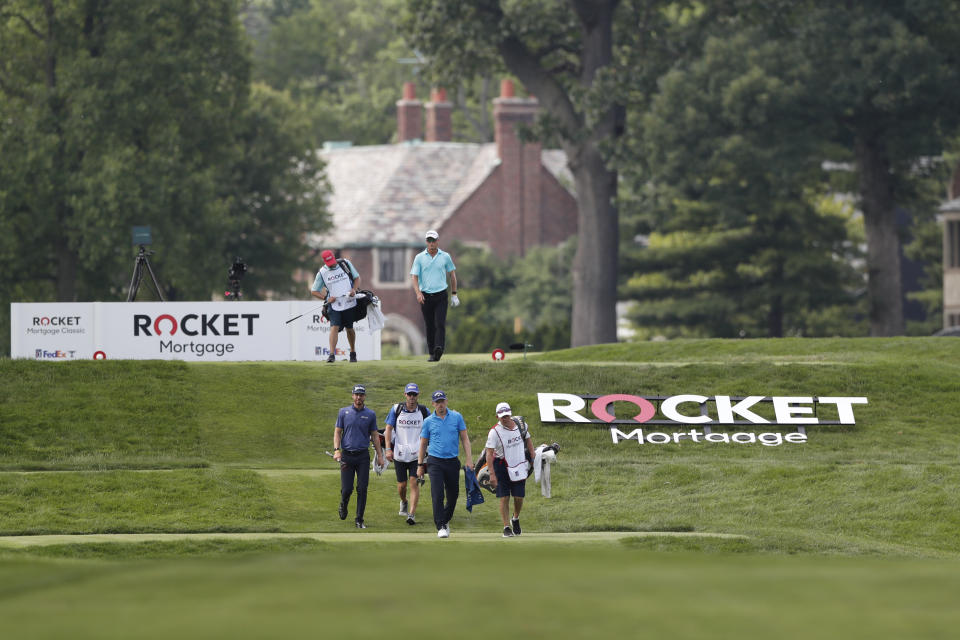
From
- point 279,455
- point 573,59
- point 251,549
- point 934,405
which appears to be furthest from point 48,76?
point 251,549

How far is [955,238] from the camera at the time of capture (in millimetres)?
64500

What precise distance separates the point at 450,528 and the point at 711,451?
706 cm

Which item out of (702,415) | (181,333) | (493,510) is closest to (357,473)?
(493,510)

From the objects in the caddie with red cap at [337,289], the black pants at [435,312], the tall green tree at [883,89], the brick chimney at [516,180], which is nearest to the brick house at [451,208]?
the brick chimney at [516,180]

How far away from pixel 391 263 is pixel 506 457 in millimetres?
57774

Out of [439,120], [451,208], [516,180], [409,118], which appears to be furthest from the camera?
[409,118]

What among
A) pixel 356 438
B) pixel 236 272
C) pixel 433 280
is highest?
pixel 236 272

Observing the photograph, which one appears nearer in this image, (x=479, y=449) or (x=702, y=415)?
(x=479, y=449)

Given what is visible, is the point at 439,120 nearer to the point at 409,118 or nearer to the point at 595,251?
the point at 409,118

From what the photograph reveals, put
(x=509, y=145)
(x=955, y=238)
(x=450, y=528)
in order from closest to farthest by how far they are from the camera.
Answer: (x=450, y=528), (x=955, y=238), (x=509, y=145)

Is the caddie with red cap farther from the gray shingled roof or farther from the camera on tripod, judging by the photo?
the gray shingled roof

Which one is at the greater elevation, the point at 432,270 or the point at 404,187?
the point at 404,187

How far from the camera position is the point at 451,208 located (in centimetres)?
8431

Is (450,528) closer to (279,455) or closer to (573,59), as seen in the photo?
(279,455)
